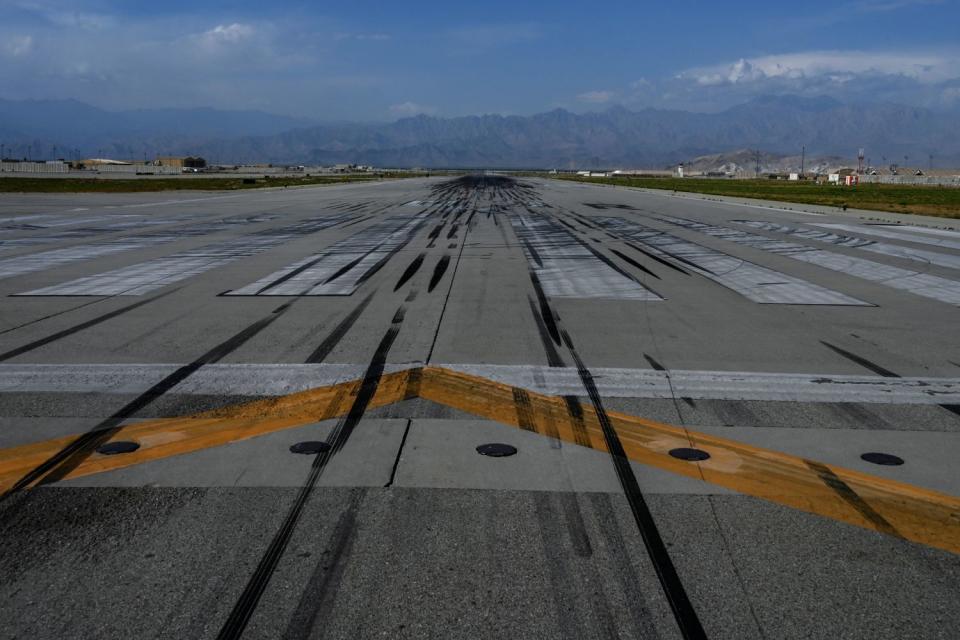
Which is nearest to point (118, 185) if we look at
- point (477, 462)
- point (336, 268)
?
point (336, 268)

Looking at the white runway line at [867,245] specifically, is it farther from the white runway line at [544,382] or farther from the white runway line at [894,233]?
the white runway line at [544,382]

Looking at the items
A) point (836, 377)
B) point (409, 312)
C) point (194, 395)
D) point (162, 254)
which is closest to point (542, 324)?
point (409, 312)

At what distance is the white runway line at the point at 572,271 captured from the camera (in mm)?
13078

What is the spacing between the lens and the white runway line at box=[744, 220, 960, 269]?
18.1 meters

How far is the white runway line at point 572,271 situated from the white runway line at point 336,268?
11.0 ft

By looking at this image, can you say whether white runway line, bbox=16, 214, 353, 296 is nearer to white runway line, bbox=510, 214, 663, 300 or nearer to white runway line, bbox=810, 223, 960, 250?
white runway line, bbox=510, 214, 663, 300

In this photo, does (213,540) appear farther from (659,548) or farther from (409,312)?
(409,312)

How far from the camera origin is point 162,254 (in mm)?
18516

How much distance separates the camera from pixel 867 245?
21.0m

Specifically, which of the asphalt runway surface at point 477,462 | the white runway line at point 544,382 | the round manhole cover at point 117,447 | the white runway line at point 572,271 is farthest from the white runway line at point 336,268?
the round manhole cover at point 117,447

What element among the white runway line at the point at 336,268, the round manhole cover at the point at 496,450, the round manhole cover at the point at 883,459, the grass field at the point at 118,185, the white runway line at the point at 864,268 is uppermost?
the grass field at the point at 118,185

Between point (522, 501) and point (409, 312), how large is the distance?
644 centimetres

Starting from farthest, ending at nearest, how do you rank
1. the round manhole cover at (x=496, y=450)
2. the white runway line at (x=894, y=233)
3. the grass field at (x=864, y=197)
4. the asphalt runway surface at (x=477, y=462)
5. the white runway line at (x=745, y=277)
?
the grass field at (x=864, y=197)
the white runway line at (x=894, y=233)
the white runway line at (x=745, y=277)
the round manhole cover at (x=496, y=450)
the asphalt runway surface at (x=477, y=462)

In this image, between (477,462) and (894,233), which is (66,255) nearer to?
(477,462)
